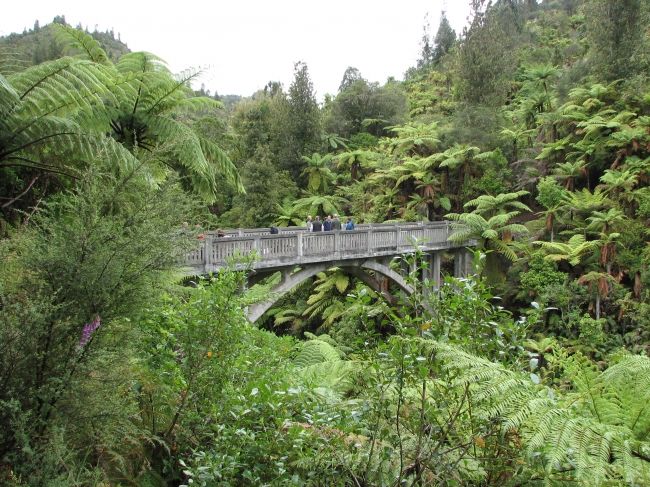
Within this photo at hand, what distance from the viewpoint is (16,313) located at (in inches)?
78.7

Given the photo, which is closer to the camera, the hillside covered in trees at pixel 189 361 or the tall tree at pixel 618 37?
the hillside covered in trees at pixel 189 361

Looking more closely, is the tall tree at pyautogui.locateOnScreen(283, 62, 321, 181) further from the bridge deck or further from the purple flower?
the purple flower

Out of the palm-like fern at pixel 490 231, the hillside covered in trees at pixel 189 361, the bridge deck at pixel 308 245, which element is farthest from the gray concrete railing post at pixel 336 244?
the palm-like fern at pixel 490 231

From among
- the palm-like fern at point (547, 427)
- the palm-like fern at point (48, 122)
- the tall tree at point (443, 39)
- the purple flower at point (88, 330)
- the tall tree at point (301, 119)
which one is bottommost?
the palm-like fern at point (547, 427)

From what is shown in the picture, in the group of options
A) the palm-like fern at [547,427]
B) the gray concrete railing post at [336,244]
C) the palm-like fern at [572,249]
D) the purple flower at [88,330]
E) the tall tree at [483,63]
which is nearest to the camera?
the palm-like fern at [547,427]

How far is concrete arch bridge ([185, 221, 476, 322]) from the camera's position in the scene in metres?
8.35

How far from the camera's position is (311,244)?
34.8ft

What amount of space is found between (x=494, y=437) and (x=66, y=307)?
2118 mm

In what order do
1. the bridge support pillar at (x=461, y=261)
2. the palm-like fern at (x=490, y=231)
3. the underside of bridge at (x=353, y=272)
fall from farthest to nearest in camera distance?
1. the bridge support pillar at (x=461, y=261)
2. the palm-like fern at (x=490, y=231)
3. the underside of bridge at (x=353, y=272)

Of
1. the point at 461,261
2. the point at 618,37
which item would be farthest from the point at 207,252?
the point at 618,37

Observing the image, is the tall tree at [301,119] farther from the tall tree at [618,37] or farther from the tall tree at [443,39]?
the tall tree at [443,39]

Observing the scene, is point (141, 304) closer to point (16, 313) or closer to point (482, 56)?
point (16, 313)

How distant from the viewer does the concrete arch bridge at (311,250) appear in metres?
8.35

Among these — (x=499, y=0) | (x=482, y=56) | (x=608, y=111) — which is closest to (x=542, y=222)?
(x=608, y=111)
